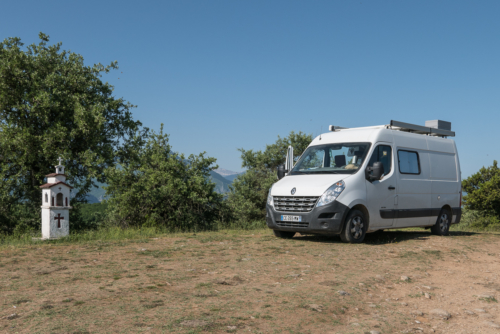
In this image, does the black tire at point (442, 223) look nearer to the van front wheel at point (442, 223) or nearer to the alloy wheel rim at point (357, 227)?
the van front wheel at point (442, 223)

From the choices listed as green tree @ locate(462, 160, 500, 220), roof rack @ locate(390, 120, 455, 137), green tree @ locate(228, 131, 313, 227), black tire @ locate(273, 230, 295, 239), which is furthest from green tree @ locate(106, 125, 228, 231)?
green tree @ locate(462, 160, 500, 220)

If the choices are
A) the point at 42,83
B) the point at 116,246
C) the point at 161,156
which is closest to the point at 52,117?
the point at 42,83

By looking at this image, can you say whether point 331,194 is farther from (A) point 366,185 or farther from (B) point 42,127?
(B) point 42,127

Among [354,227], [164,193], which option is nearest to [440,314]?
[354,227]

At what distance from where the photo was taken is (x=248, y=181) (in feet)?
69.7

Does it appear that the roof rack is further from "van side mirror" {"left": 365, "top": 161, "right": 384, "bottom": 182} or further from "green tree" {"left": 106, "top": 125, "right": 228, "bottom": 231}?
"green tree" {"left": 106, "top": 125, "right": 228, "bottom": 231}

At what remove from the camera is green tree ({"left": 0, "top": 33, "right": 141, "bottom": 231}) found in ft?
50.1

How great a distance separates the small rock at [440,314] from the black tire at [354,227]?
4.79 metres

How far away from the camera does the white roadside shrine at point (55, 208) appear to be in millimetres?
10367

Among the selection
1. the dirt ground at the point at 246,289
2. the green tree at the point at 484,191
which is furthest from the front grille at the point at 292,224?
the green tree at the point at 484,191

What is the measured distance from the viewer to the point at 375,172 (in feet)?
33.0

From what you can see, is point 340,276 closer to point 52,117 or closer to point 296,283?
point 296,283

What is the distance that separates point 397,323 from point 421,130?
887cm

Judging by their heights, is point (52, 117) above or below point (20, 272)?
above
